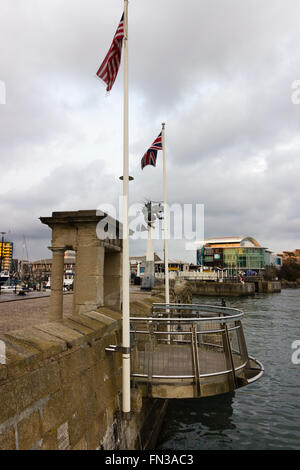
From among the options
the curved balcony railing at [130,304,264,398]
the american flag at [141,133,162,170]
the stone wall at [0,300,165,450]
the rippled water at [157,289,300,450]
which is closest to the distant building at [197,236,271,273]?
the rippled water at [157,289,300,450]

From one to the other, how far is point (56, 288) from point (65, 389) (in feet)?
12.9

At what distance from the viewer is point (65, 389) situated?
3965 mm

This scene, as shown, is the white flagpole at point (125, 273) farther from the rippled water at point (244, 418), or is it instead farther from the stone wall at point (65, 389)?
the rippled water at point (244, 418)

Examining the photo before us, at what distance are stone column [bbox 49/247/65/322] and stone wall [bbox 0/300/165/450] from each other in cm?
211

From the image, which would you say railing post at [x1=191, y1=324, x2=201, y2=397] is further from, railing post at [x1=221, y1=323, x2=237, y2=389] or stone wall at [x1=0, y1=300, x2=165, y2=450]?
stone wall at [x1=0, y1=300, x2=165, y2=450]

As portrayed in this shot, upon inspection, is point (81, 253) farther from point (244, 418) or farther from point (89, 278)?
point (244, 418)

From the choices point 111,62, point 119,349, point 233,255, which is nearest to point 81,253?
point 119,349

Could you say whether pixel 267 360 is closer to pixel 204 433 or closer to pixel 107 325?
pixel 204 433

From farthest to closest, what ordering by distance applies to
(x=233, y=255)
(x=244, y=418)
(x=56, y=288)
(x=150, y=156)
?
(x=233, y=255)
(x=150, y=156)
(x=244, y=418)
(x=56, y=288)

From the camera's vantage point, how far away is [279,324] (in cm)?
2816

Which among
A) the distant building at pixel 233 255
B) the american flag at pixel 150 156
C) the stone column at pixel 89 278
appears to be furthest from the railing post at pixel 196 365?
the distant building at pixel 233 255

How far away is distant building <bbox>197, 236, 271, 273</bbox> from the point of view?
127438mm

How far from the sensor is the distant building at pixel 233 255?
127438 millimetres
